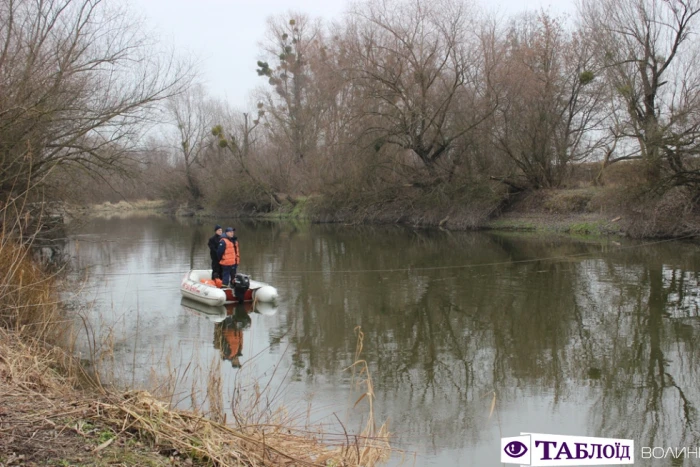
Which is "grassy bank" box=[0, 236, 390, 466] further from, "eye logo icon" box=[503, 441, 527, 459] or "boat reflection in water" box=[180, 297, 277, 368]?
"boat reflection in water" box=[180, 297, 277, 368]

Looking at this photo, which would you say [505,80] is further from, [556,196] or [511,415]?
[511,415]

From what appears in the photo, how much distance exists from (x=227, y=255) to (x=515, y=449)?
8.80 meters

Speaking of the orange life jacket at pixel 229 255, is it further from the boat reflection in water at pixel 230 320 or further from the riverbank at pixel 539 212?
the riverbank at pixel 539 212

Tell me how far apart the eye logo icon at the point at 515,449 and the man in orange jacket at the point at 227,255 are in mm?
8606

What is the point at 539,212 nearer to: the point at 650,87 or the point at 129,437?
the point at 650,87

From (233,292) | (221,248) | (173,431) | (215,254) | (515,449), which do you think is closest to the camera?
(173,431)

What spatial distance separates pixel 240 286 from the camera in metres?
12.1

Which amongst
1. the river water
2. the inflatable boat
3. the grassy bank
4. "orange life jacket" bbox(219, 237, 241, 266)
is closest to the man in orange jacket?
"orange life jacket" bbox(219, 237, 241, 266)

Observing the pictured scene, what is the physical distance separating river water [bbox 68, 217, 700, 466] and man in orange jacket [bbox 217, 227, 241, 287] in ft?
3.23

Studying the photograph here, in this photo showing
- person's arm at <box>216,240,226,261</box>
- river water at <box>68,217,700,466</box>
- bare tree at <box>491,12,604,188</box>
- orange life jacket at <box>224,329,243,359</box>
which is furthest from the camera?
bare tree at <box>491,12,604,188</box>

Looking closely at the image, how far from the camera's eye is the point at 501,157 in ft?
93.2

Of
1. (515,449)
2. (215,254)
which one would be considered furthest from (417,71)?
(515,449)

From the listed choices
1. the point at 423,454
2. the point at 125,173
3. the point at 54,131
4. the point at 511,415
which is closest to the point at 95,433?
the point at 423,454

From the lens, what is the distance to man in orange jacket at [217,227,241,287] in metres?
12.5
